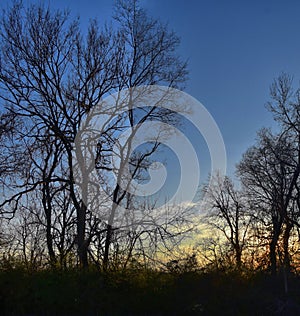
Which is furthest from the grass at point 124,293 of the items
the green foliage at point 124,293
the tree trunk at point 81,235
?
the tree trunk at point 81,235

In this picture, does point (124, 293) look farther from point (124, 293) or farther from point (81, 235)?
point (81, 235)

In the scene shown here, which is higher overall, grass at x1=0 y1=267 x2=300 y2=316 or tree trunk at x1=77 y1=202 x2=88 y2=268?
tree trunk at x1=77 y1=202 x2=88 y2=268

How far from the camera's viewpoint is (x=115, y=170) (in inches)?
709

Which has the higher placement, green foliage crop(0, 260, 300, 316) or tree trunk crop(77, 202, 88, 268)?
tree trunk crop(77, 202, 88, 268)

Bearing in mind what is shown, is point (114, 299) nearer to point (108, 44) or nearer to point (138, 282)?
point (138, 282)

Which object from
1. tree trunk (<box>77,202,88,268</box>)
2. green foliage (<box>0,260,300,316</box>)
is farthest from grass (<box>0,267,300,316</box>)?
tree trunk (<box>77,202,88,268</box>)

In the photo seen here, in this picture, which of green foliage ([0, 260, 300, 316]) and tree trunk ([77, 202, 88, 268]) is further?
tree trunk ([77, 202, 88, 268])

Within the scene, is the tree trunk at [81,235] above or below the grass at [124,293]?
above

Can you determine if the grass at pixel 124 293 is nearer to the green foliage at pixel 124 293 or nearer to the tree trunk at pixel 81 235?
the green foliage at pixel 124 293

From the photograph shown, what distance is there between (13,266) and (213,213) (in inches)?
921

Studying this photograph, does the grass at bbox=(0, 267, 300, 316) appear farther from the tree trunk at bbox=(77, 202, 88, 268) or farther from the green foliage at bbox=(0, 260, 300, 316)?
the tree trunk at bbox=(77, 202, 88, 268)

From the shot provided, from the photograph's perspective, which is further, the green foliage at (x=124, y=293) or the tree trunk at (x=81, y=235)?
the tree trunk at (x=81, y=235)

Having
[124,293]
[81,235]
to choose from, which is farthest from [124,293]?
[81,235]

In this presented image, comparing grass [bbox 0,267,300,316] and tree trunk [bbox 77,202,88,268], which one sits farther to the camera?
tree trunk [bbox 77,202,88,268]
